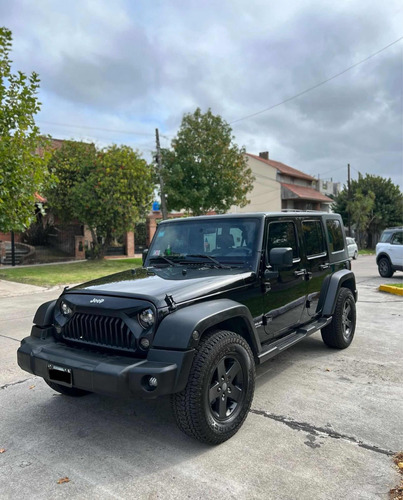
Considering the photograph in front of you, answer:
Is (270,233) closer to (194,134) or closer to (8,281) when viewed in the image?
(8,281)

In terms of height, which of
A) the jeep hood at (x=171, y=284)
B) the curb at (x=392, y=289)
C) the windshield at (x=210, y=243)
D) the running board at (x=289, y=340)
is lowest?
the curb at (x=392, y=289)

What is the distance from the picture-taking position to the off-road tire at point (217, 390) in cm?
294

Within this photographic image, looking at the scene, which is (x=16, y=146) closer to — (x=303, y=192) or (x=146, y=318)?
(x=146, y=318)

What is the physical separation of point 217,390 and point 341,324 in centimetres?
291

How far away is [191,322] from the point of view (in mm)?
2934

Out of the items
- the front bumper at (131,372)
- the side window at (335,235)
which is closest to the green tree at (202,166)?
the side window at (335,235)

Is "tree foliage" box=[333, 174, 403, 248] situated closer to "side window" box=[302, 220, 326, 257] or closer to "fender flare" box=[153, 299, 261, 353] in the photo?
"side window" box=[302, 220, 326, 257]

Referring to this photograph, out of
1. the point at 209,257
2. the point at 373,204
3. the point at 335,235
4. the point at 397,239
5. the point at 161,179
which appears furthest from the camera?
the point at 373,204

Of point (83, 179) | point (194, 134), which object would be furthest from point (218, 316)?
point (194, 134)

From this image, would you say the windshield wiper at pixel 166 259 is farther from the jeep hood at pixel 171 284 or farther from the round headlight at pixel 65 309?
the round headlight at pixel 65 309

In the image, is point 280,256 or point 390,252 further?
point 390,252

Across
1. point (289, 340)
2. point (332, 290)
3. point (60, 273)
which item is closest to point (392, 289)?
point (332, 290)

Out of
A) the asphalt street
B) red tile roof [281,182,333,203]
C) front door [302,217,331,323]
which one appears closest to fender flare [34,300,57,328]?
the asphalt street

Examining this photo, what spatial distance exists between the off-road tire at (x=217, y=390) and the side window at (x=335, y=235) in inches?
112
